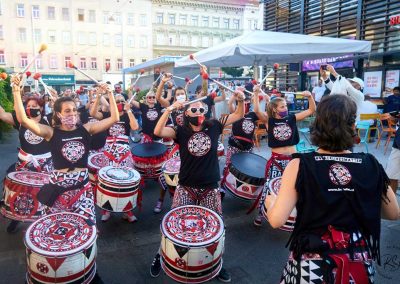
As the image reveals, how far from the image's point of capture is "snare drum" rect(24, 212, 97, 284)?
2.42m

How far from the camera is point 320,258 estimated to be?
1.70 meters

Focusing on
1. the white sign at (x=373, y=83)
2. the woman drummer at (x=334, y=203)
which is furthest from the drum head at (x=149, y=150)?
the white sign at (x=373, y=83)

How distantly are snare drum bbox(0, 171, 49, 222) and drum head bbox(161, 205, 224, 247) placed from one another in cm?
180

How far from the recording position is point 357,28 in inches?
467

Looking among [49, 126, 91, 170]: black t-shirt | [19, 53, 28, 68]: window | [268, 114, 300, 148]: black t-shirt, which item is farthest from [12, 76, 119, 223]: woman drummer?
[19, 53, 28, 68]: window

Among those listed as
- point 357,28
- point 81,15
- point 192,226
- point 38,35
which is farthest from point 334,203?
point 81,15

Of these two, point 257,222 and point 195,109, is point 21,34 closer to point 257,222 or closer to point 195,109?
point 257,222

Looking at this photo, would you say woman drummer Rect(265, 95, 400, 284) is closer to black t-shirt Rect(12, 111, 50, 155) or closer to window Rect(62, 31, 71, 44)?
black t-shirt Rect(12, 111, 50, 155)

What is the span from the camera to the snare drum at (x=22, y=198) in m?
3.78

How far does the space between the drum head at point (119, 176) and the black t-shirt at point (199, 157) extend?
39.7 inches

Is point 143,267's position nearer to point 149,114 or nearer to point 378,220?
point 378,220

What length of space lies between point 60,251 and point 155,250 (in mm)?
1535

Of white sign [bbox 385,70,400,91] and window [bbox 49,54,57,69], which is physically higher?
window [bbox 49,54,57,69]

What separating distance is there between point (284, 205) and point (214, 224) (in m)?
1.28
